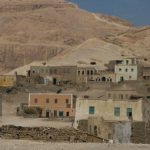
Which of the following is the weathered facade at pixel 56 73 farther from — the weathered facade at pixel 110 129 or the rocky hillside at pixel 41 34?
the rocky hillside at pixel 41 34

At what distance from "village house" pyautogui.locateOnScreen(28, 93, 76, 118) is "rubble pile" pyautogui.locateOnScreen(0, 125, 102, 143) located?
25.2m

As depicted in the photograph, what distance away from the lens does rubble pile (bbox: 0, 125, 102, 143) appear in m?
25.6

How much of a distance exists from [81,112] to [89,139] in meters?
9.05

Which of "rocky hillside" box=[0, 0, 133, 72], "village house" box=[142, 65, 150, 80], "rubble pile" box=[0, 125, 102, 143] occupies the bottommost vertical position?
"rubble pile" box=[0, 125, 102, 143]

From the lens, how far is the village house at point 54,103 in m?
52.2

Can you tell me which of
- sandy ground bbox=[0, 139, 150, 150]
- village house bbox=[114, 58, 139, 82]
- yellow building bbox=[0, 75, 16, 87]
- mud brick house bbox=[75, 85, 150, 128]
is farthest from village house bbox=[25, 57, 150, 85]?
sandy ground bbox=[0, 139, 150, 150]

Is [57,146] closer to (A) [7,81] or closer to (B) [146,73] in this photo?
(A) [7,81]

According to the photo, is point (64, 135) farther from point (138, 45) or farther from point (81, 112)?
point (138, 45)

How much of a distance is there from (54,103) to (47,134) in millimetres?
27303

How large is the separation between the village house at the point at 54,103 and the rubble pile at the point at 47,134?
25187mm

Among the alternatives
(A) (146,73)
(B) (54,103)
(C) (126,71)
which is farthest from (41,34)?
(B) (54,103)

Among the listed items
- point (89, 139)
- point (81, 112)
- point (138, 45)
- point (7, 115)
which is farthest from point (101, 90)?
point (138, 45)

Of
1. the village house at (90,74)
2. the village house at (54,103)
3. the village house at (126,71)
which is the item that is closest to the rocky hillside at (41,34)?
the village house at (90,74)

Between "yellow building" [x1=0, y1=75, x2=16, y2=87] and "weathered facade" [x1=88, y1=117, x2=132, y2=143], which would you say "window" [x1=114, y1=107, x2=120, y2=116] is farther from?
"yellow building" [x1=0, y1=75, x2=16, y2=87]
